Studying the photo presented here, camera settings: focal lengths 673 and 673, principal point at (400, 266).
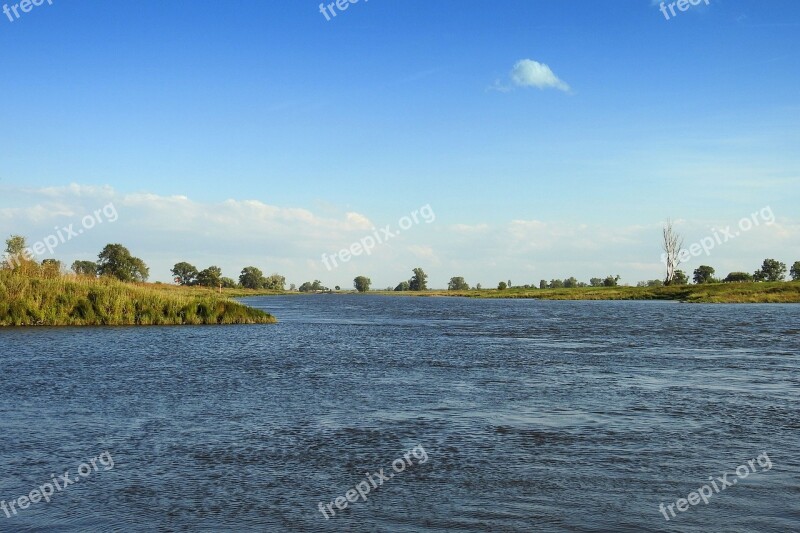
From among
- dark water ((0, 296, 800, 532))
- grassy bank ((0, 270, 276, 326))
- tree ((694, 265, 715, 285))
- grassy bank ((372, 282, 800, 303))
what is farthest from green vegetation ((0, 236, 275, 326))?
tree ((694, 265, 715, 285))

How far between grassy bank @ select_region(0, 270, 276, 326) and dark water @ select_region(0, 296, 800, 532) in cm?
1677

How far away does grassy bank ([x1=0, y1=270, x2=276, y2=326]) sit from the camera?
147ft

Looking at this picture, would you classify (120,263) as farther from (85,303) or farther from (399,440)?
(399,440)

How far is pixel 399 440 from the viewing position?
14539 mm

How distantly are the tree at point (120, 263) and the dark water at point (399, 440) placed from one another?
426 ft

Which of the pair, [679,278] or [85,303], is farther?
[679,278]

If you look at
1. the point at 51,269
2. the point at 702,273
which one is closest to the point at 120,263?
the point at 51,269

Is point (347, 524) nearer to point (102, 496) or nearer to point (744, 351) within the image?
point (102, 496)

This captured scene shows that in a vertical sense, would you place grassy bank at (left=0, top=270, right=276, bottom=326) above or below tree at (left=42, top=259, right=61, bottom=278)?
below

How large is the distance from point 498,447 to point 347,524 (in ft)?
17.0

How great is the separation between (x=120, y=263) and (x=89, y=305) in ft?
373

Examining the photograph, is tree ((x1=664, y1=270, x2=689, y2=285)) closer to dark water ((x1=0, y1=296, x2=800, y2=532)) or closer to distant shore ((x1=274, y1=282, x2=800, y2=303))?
distant shore ((x1=274, y1=282, x2=800, y2=303))

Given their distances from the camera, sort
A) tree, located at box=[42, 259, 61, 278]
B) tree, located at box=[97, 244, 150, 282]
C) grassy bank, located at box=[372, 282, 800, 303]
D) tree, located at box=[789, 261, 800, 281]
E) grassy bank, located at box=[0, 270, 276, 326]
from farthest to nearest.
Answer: tree, located at box=[789, 261, 800, 281] < tree, located at box=[97, 244, 150, 282] < grassy bank, located at box=[372, 282, 800, 303] < tree, located at box=[42, 259, 61, 278] < grassy bank, located at box=[0, 270, 276, 326]

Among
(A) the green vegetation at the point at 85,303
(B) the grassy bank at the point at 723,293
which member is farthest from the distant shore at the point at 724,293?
(A) the green vegetation at the point at 85,303
